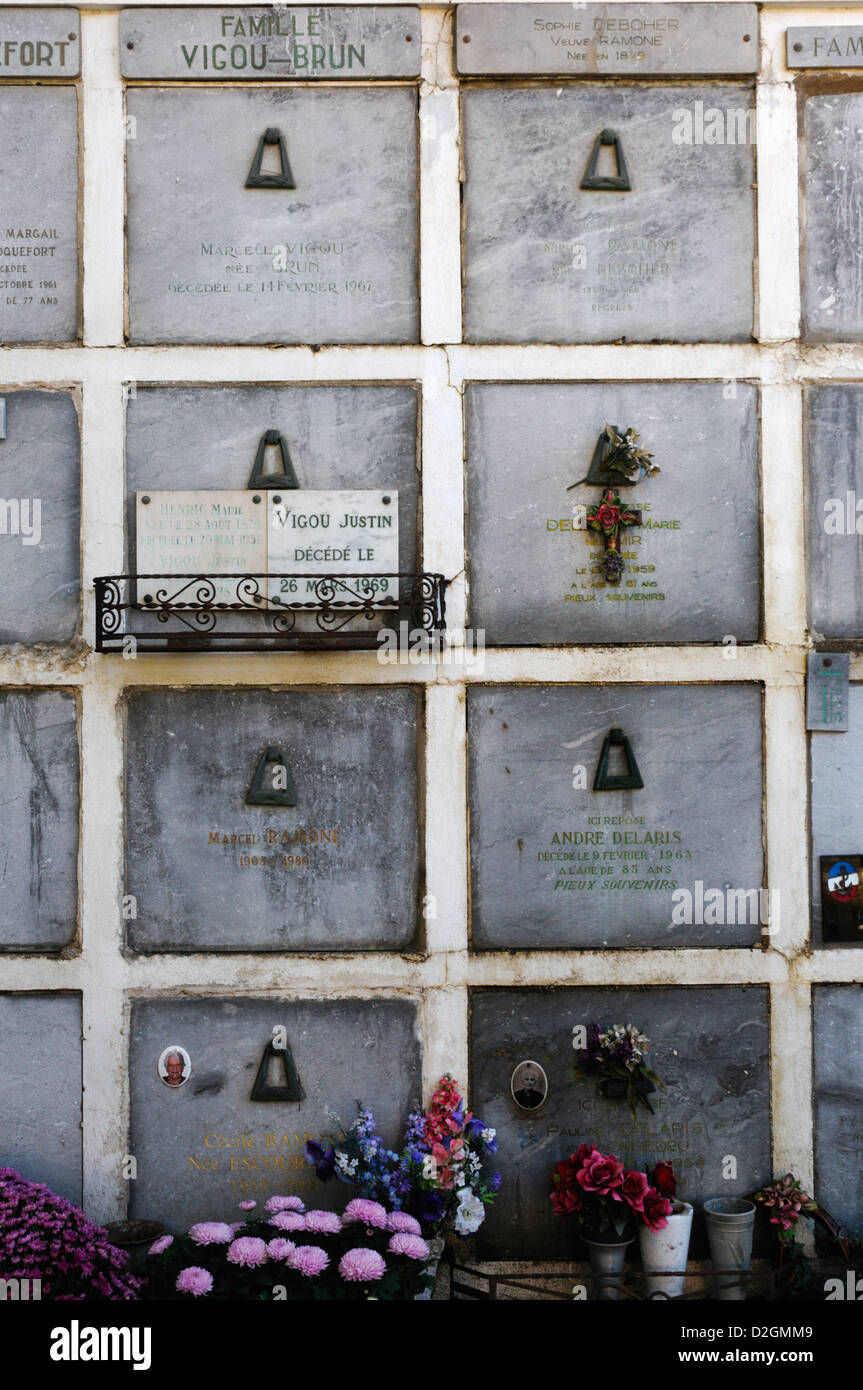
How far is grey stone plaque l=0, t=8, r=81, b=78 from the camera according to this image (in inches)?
193

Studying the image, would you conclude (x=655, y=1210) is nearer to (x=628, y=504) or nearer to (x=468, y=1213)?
(x=468, y=1213)

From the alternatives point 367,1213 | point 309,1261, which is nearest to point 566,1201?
point 367,1213

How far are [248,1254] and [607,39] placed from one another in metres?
5.32

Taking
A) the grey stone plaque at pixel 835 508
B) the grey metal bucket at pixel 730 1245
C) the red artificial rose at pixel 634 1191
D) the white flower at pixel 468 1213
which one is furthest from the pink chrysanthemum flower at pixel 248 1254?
the grey stone plaque at pixel 835 508

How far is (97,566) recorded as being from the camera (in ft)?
16.1

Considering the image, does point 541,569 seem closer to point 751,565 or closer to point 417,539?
point 417,539

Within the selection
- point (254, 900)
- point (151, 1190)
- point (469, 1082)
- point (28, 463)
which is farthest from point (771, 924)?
point (28, 463)

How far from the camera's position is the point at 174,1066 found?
4832 millimetres

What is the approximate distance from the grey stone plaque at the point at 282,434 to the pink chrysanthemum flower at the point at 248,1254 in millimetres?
2817

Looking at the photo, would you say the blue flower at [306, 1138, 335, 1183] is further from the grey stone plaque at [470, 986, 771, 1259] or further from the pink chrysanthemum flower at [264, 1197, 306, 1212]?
the grey stone plaque at [470, 986, 771, 1259]

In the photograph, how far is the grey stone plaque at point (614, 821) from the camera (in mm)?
4930

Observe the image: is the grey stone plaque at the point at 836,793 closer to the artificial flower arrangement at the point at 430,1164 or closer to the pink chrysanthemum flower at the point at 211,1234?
the artificial flower arrangement at the point at 430,1164

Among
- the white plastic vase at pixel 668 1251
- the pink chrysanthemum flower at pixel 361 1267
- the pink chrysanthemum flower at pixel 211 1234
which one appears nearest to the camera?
the pink chrysanthemum flower at pixel 361 1267

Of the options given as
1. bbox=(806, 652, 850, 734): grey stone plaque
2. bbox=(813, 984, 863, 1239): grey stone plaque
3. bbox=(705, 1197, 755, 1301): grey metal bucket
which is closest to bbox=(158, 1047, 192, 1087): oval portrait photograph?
bbox=(705, 1197, 755, 1301): grey metal bucket
